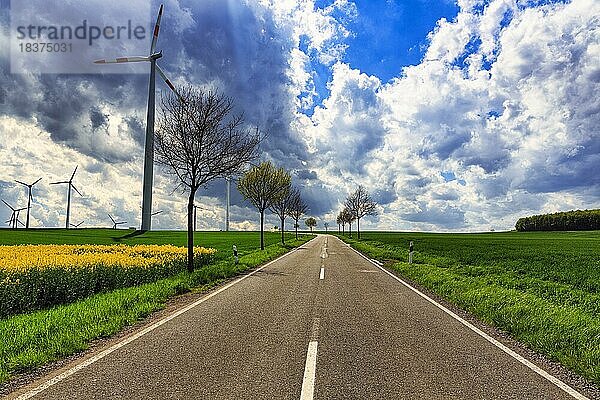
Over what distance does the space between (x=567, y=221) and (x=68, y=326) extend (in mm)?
132955

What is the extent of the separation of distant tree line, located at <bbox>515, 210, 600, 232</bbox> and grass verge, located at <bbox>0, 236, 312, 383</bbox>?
12674cm

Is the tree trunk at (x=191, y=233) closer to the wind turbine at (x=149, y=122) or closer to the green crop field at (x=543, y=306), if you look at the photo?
the green crop field at (x=543, y=306)

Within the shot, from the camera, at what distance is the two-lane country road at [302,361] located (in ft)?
16.2

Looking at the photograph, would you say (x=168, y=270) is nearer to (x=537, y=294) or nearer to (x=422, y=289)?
(x=422, y=289)

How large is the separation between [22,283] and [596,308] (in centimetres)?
1409

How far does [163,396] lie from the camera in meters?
4.74

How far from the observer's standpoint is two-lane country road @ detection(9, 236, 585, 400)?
16.2 ft

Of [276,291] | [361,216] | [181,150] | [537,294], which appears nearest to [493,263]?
[537,294]

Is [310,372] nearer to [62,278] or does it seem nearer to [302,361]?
[302,361]

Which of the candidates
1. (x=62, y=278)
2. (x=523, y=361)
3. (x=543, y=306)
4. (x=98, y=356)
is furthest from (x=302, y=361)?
(x=62, y=278)

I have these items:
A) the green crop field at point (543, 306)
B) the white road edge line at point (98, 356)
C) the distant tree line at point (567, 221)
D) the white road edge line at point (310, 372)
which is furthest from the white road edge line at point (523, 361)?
the distant tree line at point (567, 221)

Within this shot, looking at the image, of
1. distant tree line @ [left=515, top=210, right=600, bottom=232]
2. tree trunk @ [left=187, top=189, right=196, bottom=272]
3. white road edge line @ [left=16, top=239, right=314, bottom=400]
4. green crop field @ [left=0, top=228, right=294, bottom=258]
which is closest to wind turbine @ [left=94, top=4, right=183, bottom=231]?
green crop field @ [left=0, top=228, right=294, bottom=258]

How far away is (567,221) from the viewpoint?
4604 inches

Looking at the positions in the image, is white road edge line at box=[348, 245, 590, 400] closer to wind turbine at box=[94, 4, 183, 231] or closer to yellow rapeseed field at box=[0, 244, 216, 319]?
yellow rapeseed field at box=[0, 244, 216, 319]
